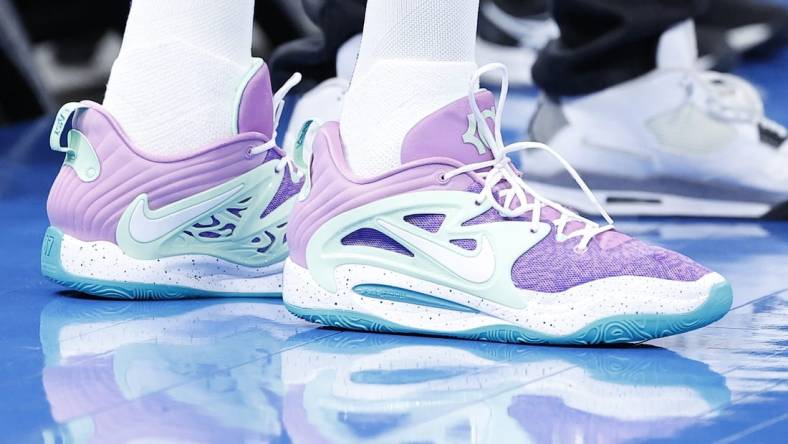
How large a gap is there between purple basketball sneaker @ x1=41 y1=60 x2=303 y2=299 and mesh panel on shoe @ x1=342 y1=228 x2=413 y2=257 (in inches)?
7.9

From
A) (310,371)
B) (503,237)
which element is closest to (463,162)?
(503,237)

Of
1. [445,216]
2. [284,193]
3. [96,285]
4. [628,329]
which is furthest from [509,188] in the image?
[96,285]

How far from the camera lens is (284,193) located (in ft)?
4.77

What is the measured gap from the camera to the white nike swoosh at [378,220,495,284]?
122cm

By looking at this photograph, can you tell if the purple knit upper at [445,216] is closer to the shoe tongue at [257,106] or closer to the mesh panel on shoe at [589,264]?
the mesh panel on shoe at [589,264]

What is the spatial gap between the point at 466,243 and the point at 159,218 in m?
0.35

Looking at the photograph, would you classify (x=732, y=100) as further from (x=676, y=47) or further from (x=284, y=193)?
(x=284, y=193)

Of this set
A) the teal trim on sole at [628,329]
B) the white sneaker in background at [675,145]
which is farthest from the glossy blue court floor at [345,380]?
the white sneaker in background at [675,145]

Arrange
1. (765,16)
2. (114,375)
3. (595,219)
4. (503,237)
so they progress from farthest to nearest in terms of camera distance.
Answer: (765,16)
(595,219)
(503,237)
(114,375)

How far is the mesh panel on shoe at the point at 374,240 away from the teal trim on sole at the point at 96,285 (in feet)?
0.79

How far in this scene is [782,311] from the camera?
131 centimetres

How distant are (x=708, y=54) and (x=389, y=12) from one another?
7.64ft

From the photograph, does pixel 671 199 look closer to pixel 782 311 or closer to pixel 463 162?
pixel 782 311

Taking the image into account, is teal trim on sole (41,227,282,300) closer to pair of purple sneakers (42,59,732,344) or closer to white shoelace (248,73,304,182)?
pair of purple sneakers (42,59,732,344)
